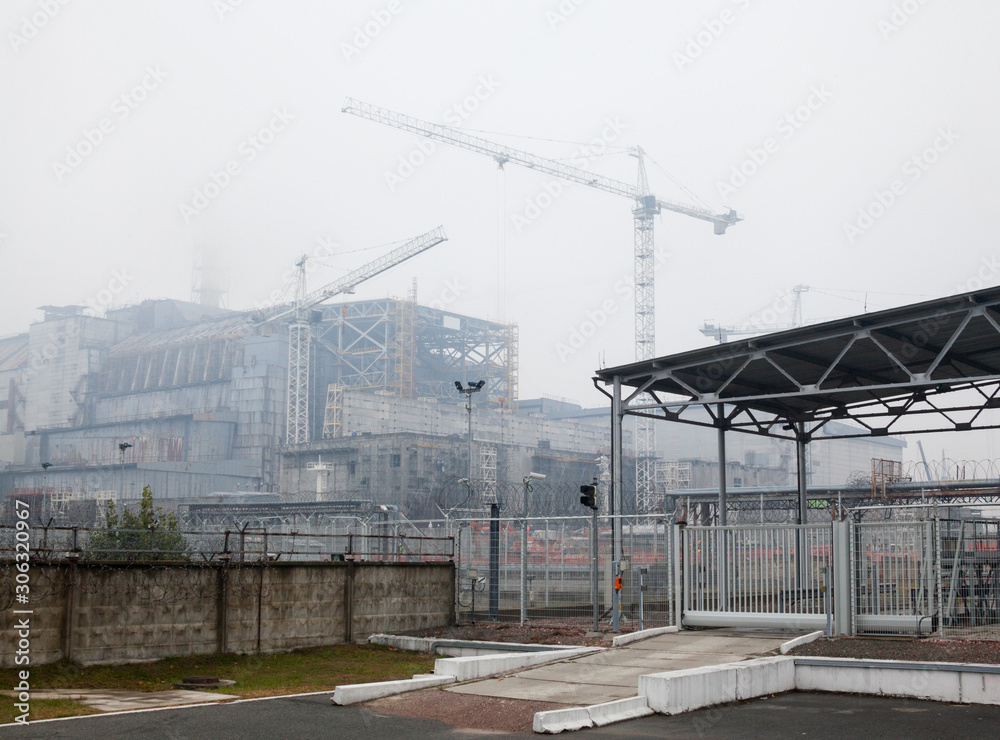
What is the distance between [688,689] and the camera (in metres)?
11.5

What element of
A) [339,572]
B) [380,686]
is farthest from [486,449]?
[380,686]

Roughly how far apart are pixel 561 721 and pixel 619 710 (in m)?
0.92

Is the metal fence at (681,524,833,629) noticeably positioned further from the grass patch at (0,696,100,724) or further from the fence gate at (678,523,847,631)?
the grass patch at (0,696,100,724)

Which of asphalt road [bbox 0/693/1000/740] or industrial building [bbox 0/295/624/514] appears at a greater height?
industrial building [bbox 0/295/624/514]

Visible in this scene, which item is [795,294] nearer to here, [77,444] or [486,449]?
[486,449]

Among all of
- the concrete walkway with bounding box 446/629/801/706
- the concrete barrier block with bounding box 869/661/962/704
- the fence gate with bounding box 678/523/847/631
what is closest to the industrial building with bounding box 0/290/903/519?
the fence gate with bounding box 678/523/847/631

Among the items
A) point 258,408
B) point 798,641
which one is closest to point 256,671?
point 798,641

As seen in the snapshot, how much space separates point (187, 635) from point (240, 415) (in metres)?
105

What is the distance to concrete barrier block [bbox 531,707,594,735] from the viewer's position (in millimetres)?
10336

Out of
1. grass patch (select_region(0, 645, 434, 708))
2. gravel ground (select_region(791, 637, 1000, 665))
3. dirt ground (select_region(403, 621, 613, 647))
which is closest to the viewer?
gravel ground (select_region(791, 637, 1000, 665))

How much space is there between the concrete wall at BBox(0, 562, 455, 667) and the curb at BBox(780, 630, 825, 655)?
9533 millimetres

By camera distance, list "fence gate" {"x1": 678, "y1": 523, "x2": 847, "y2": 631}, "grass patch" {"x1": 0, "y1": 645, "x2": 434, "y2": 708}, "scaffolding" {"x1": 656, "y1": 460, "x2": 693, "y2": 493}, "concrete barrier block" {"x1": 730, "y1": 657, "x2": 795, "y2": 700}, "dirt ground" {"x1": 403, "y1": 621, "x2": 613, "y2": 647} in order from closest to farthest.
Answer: "concrete barrier block" {"x1": 730, "y1": 657, "x2": 795, "y2": 700} → "grass patch" {"x1": 0, "y1": 645, "x2": 434, "y2": 708} → "fence gate" {"x1": 678, "y1": 523, "x2": 847, "y2": 631} → "dirt ground" {"x1": 403, "y1": 621, "x2": 613, "y2": 647} → "scaffolding" {"x1": 656, "y1": 460, "x2": 693, "y2": 493}

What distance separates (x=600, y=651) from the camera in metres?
15.4

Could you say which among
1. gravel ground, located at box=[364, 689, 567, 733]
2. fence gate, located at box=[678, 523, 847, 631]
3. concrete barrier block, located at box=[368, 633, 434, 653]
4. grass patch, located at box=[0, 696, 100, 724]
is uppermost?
fence gate, located at box=[678, 523, 847, 631]
